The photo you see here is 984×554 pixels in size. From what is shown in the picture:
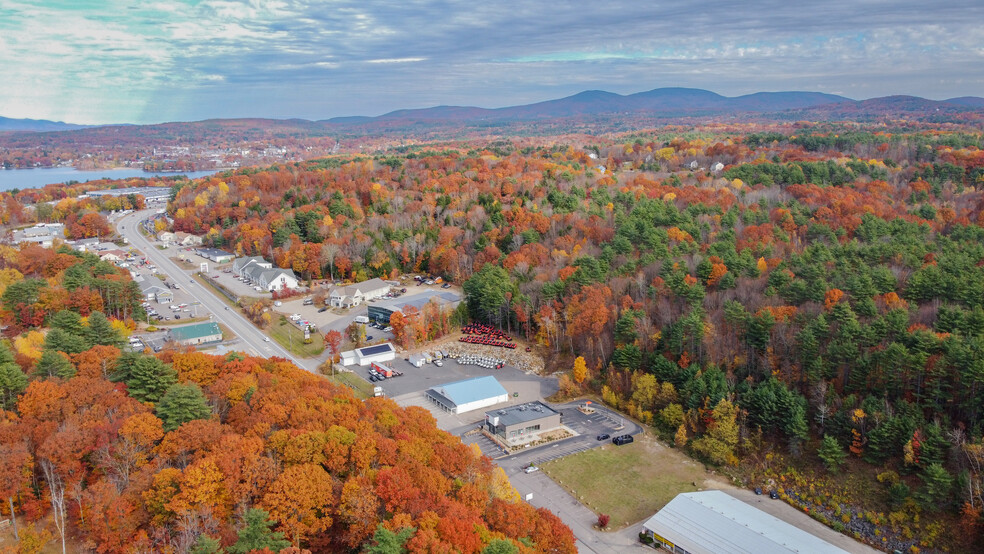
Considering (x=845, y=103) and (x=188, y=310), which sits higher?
(x=845, y=103)

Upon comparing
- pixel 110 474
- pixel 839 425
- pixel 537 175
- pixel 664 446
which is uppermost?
pixel 537 175

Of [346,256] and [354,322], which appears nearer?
[354,322]

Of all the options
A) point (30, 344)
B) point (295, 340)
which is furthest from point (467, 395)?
point (30, 344)

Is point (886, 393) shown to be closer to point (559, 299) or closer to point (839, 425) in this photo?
point (839, 425)

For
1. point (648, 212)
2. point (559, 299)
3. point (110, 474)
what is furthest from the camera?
point (648, 212)

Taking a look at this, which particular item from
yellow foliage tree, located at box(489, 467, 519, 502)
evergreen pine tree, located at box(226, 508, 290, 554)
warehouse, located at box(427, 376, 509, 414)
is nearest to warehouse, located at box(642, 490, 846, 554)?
yellow foliage tree, located at box(489, 467, 519, 502)

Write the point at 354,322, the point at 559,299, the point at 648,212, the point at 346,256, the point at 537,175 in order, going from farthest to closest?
the point at 537,175
the point at 346,256
the point at 648,212
the point at 354,322
the point at 559,299

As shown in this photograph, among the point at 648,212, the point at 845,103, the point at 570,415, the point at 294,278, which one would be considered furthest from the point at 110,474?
the point at 845,103
